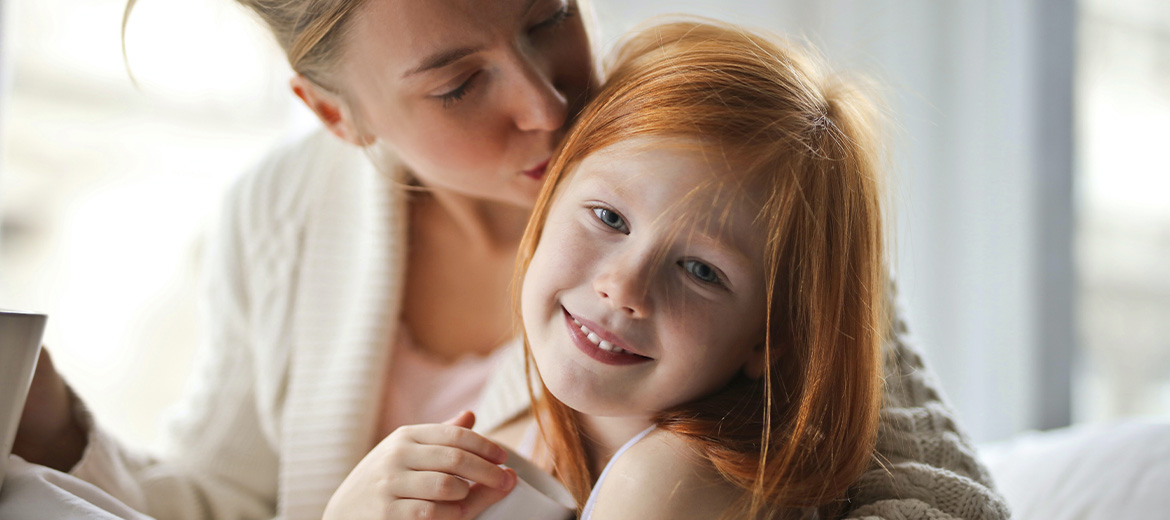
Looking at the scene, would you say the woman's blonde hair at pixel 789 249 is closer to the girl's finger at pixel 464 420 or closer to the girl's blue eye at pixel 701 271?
the girl's blue eye at pixel 701 271

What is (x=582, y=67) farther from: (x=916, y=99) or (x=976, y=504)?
(x=916, y=99)

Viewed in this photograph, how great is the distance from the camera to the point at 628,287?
627mm

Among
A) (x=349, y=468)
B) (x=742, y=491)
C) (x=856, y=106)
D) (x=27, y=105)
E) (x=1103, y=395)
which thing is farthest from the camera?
(x=1103, y=395)

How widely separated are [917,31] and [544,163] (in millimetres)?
1640

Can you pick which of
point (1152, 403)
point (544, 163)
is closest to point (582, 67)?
point (544, 163)

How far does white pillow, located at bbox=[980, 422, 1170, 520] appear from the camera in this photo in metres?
0.91

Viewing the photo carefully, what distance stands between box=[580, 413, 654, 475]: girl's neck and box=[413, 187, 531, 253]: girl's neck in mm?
441

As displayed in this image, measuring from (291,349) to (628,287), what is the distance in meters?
0.73

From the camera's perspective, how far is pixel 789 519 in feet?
2.25

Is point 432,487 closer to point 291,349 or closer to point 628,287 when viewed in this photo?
point 628,287

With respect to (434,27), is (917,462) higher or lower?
lower

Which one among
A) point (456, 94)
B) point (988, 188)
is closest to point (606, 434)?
point (456, 94)

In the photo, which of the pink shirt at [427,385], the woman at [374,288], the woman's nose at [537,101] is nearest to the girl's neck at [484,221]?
the woman at [374,288]

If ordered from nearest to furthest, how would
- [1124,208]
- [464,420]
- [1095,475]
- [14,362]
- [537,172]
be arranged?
[14,362]
[464,420]
[537,172]
[1095,475]
[1124,208]
